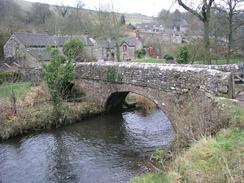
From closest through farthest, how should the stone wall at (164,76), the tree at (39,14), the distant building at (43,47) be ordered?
the stone wall at (164,76) < the distant building at (43,47) < the tree at (39,14)

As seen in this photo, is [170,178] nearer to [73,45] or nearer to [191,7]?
[191,7]

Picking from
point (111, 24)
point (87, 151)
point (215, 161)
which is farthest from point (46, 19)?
point (215, 161)

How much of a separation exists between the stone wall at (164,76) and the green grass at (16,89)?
4.29 meters

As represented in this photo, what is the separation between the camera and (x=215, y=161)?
6.95 meters

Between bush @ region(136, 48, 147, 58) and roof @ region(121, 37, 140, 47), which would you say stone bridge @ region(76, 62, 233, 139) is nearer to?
bush @ region(136, 48, 147, 58)

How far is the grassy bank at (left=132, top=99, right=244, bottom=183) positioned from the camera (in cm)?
612

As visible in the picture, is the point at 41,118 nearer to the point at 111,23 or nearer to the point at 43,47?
the point at 111,23

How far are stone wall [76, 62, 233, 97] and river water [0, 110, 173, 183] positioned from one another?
2913 mm

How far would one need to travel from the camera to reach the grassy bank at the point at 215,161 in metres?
6.12

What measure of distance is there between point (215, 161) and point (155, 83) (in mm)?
9224

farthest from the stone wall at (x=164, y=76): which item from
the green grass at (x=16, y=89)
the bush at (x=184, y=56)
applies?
the bush at (x=184, y=56)

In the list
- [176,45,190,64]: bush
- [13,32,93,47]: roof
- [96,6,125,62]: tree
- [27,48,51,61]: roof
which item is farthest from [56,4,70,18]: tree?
[176,45,190,64]: bush

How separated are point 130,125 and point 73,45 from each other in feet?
64.6

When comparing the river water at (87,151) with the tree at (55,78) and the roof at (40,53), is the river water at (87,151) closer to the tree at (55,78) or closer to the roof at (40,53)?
the tree at (55,78)
